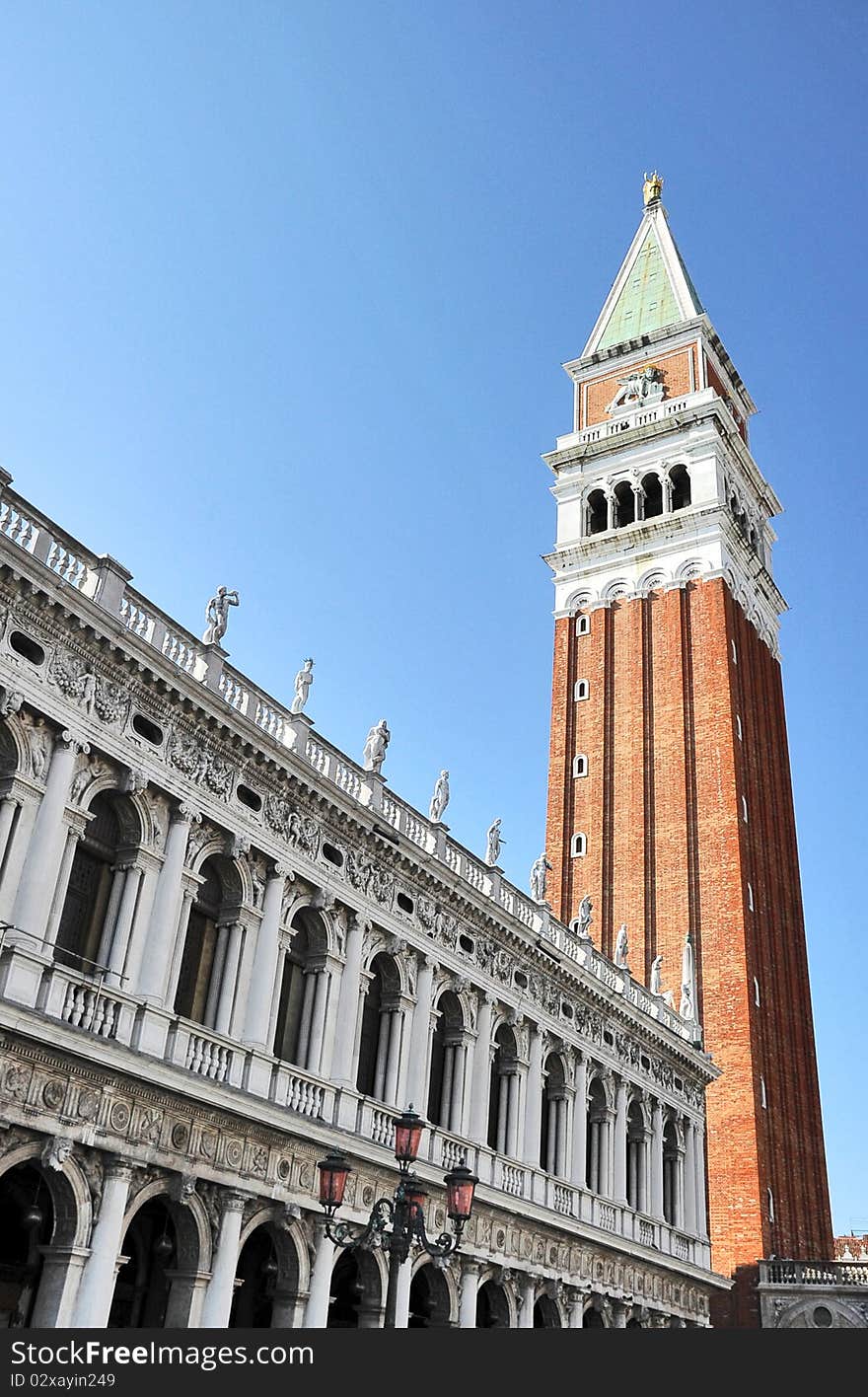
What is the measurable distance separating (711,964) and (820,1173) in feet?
28.9

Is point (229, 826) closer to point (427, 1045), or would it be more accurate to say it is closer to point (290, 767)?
point (290, 767)

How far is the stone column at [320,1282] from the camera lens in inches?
754

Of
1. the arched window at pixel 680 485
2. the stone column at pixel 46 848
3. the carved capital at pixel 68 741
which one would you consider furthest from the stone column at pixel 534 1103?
the arched window at pixel 680 485

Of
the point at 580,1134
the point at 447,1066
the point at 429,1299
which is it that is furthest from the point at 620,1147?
the point at 429,1299

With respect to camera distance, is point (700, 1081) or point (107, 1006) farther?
point (700, 1081)

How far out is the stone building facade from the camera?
53.6ft

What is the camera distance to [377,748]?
23.8 m

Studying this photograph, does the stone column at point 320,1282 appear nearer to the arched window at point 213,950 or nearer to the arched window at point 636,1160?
the arched window at point 213,950

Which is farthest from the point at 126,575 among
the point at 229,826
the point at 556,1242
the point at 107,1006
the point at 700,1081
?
the point at 700,1081

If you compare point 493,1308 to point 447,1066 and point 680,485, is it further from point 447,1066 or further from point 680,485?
point 680,485

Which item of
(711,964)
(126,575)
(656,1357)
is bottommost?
(656,1357)

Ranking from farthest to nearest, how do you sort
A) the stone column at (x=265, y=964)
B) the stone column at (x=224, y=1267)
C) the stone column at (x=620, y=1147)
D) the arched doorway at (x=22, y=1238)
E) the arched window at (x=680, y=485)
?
1. the arched window at (x=680, y=485)
2. the stone column at (x=620, y=1147)
3. the stone column at (x=265, y=964)
4. the stone column at (x=224, y=1267)
5. the arched doorway at (x=22, y=1238)

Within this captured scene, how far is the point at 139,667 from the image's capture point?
1855cm

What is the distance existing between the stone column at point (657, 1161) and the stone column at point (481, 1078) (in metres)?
8.44
